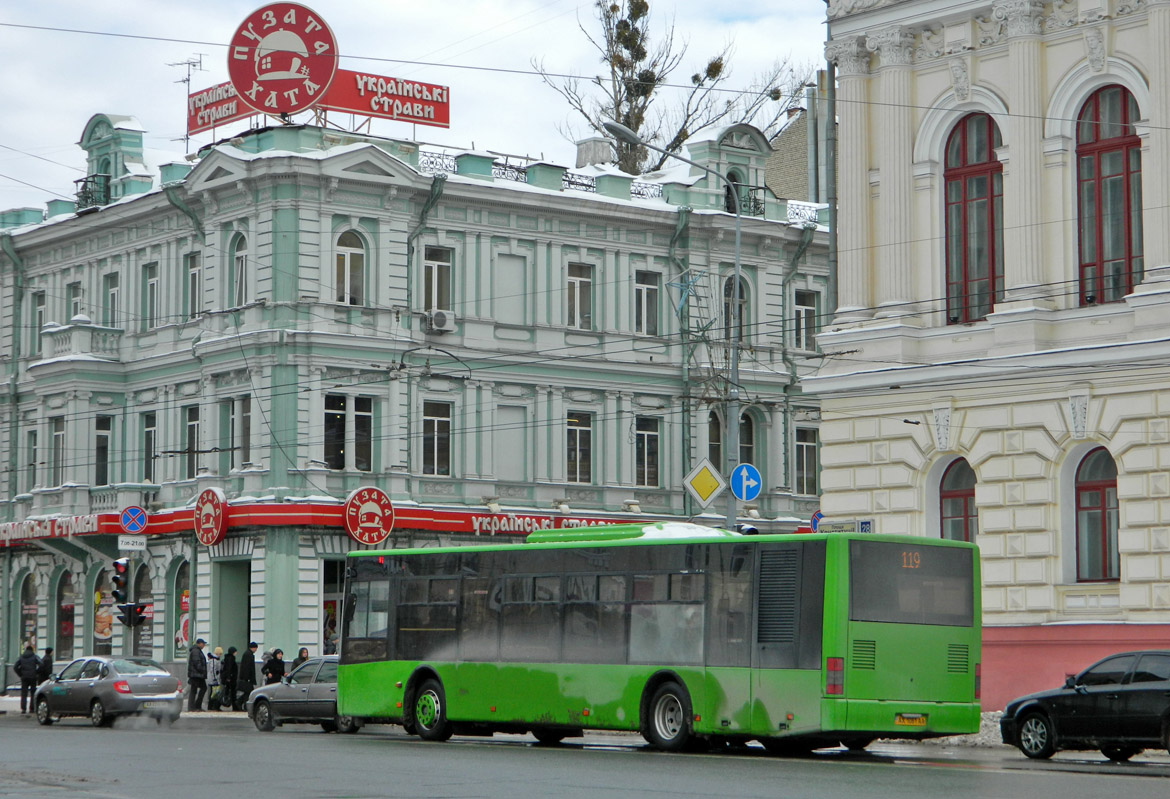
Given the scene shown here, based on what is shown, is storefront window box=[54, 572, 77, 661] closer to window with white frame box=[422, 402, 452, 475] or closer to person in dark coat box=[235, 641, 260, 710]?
window with white frame box=[422, 402, 452, 475]

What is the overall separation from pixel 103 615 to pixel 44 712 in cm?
1566

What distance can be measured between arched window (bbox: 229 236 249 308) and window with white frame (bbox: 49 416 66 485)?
7.29 m

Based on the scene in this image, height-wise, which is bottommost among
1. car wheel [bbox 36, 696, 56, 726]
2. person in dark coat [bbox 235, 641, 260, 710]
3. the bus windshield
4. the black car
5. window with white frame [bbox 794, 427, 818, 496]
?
car wheel [bbox 36, 696, 56, 726]

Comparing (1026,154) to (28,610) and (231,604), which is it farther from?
(28,610)

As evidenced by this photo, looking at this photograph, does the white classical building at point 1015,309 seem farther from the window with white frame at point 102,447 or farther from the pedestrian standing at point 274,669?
the window with white frame at point 102,447

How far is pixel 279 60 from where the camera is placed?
4472cm

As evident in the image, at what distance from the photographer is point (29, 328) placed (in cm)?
5353

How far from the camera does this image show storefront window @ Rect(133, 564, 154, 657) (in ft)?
155

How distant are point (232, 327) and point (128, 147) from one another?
852cm

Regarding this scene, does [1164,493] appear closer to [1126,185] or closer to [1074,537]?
[1074,537]

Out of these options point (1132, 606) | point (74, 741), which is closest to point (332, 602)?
point (74, 741)

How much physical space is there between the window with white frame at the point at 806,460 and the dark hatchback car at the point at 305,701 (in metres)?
22.8

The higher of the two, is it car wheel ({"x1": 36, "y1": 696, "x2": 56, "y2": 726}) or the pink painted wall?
the pink painted wall

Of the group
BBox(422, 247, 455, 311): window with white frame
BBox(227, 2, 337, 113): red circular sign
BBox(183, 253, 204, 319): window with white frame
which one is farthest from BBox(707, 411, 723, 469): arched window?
BBox(227, 2, 337, 113): red circular sign
